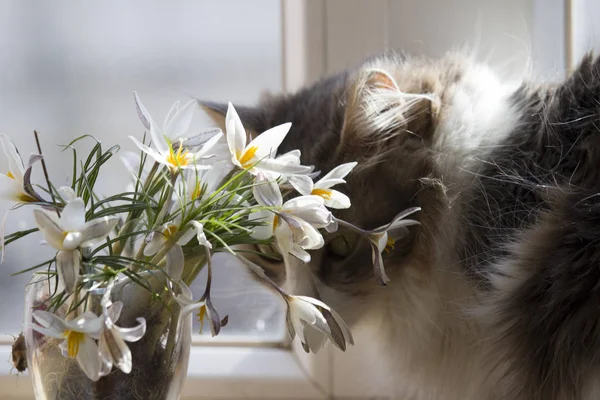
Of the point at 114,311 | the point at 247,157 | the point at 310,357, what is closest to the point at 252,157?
the point at 247,157

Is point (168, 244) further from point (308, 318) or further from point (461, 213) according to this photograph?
point (461, 213)

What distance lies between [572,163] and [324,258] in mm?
347

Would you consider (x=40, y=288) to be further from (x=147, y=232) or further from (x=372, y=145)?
(x=372, y=145)

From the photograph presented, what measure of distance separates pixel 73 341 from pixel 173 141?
247 millimetres

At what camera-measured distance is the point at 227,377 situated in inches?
49.6

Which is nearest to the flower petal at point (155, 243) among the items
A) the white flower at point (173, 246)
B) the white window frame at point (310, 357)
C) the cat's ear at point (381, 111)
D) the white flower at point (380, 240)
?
the white flower at point (173, 246)

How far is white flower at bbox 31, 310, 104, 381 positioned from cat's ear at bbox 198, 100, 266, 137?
0.51 m

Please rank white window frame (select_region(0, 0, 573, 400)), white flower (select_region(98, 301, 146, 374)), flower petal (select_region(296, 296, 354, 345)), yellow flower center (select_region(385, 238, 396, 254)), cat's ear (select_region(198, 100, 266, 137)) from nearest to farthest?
white flower (select_region(98, 301, 146, 374)), flower petal (select_region(296, 296, 354, 345)), yellow flower center (select_region(385, 238, 396, 254)), cat's ear (select_region(198, 100, 266, 137)), white window frame (select_region(0, 0, 573, 400))

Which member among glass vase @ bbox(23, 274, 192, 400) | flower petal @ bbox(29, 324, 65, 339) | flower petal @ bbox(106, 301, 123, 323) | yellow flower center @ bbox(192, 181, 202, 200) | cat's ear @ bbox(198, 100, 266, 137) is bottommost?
glass vase @ bbox(23, 274, 192, 400)

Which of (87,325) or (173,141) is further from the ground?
(173,141)

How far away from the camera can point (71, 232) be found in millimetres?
660

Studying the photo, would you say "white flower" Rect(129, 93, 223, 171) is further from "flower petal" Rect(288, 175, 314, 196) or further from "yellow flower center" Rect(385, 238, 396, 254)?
"yellow flower center" Rect(385, 238, 396, 254)

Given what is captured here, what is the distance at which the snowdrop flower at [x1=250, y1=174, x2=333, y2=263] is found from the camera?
728 mm

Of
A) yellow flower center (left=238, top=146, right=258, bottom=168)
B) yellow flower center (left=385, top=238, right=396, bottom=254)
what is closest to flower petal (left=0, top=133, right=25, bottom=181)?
yellow flower center (left=238, top=146, right=258, bottom=168)
